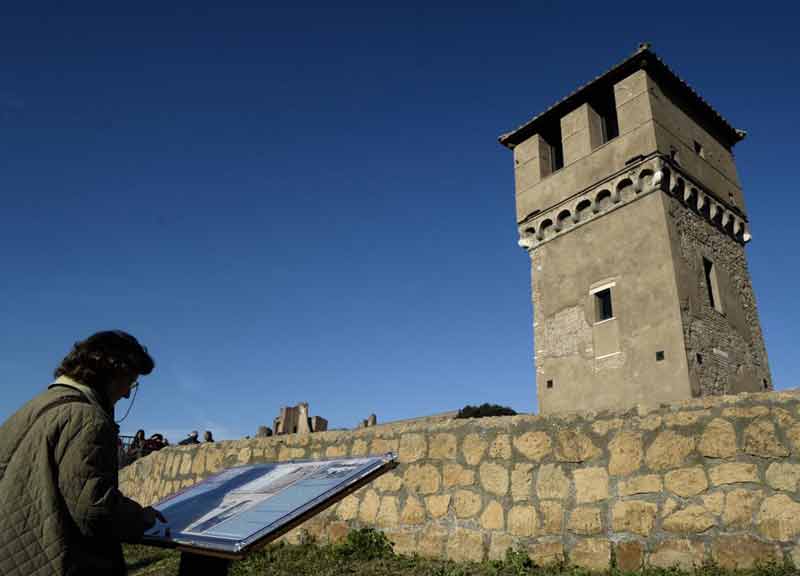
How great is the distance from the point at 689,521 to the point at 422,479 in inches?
99.7

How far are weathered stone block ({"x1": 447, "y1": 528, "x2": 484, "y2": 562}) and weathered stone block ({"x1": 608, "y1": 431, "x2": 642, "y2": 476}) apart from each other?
1422mm

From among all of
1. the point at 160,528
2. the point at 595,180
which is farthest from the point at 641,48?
the point at 160,528

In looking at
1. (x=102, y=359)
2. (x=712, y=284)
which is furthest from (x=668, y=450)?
(x=712, y=284)

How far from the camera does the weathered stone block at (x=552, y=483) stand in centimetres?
511

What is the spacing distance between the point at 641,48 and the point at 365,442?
1238 cm

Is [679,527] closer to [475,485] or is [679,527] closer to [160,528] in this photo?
[475,485]

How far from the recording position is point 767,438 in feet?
14.0

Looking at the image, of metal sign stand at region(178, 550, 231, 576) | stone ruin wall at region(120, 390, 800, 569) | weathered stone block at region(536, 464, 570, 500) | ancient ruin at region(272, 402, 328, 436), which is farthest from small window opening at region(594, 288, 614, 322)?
metal sign stand at region(178, 550, 231, 576)

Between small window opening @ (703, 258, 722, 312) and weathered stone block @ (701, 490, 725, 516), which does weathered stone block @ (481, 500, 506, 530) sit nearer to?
weathered stone block @ (701, 490, 725, 516)

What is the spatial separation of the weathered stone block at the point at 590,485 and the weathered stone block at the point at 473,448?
37.8 inches

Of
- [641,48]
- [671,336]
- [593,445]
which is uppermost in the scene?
[641,48]

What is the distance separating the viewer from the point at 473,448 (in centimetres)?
577

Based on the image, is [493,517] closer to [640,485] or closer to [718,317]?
[640,485]

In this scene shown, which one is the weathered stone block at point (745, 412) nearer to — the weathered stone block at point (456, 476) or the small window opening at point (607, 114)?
the weathered stone block at point (456, 476)
